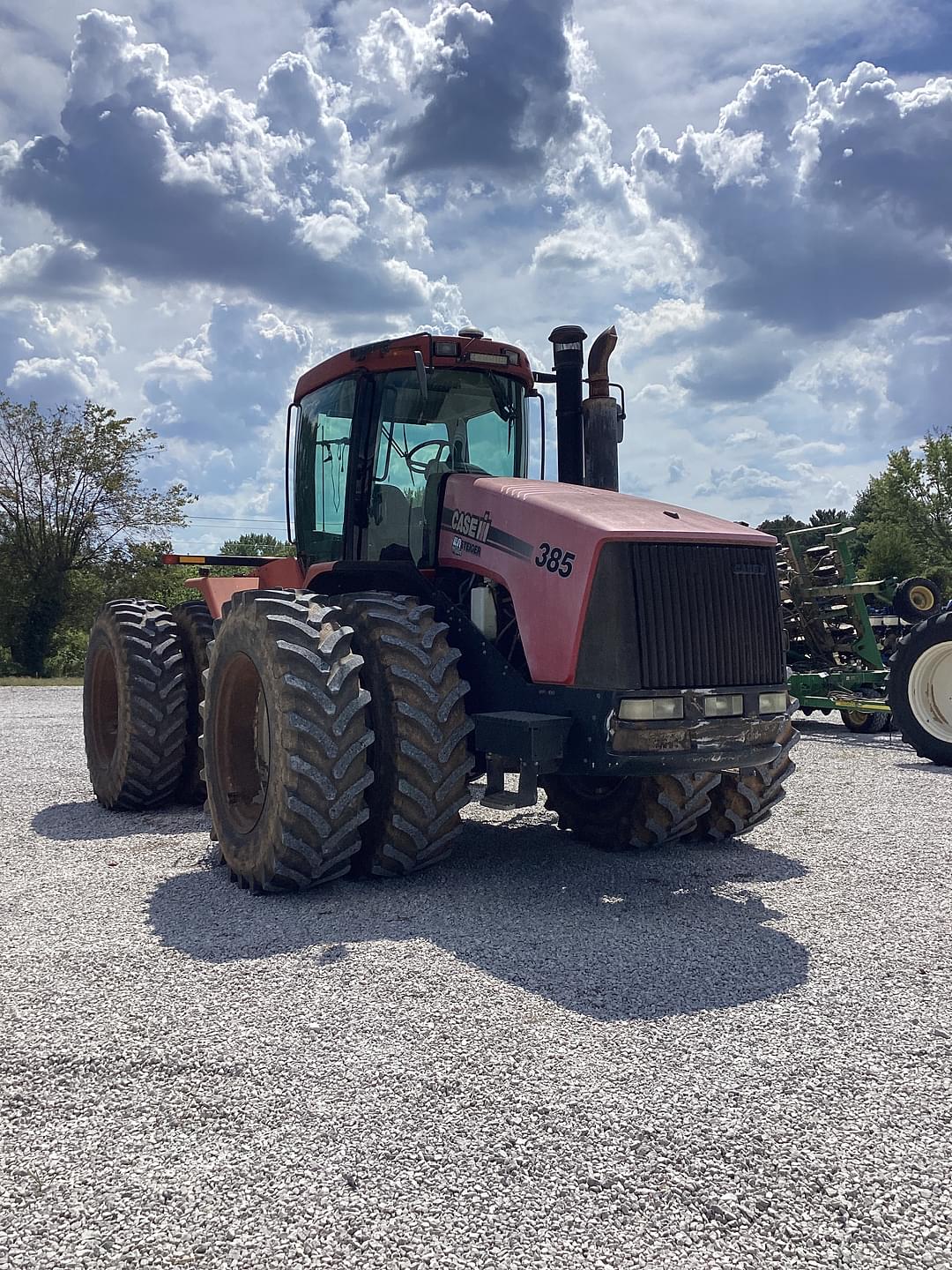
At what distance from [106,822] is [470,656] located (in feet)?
11.4

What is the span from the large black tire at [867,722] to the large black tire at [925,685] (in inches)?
125

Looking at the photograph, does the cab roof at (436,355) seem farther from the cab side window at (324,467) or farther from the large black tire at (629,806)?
the large black tire at (629,806)

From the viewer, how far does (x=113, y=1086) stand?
3229 mm

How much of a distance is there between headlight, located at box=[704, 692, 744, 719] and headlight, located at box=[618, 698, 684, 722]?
0.18m

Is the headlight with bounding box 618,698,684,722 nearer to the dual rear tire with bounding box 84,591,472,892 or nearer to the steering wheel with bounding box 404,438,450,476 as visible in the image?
the dual rear tire with bounding box 84,591,472,892

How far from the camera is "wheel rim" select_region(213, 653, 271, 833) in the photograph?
600cm

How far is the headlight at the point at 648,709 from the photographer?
5.03 m

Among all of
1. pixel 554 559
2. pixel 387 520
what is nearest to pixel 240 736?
pixel 387 520

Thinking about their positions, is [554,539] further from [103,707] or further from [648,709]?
[103,707]

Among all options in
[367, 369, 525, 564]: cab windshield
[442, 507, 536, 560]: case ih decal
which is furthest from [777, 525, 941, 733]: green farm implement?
[442, 507, 536, 560]: case ih decal

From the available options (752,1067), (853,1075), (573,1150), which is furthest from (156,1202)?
(853,1075)

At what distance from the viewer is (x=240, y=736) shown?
6.26 meters

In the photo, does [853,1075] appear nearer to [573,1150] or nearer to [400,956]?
[573,1150]

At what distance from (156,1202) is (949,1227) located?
6.21 ft
